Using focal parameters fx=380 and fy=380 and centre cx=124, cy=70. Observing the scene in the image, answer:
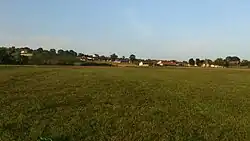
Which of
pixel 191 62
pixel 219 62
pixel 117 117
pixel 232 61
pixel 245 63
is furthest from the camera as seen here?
pixel 191 62

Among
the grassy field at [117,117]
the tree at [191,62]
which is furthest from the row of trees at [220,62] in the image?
the grassy field at [117,117]

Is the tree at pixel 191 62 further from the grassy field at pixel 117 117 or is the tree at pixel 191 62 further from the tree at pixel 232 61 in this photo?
the grassy field at pixel 117 117

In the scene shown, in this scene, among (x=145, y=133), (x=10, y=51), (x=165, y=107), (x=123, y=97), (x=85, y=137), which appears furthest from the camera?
(x=10, y=51)

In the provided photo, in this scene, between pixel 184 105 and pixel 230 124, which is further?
pixel 184 105

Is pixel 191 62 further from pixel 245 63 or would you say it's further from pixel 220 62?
pixel 245 63

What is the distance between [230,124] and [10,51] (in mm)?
94904

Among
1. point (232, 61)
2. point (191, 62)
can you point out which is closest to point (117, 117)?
point (191, 62)

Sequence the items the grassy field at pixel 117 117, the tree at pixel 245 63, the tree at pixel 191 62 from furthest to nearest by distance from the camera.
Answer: the tree at pixel 191 62 < the tree at pixel 245 63 < the grassy field at pixel 117 117

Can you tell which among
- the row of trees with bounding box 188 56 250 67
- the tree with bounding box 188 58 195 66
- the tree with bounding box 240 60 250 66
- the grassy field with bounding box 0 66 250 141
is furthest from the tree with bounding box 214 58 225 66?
the grassy field with bounding box 0 66 250 141

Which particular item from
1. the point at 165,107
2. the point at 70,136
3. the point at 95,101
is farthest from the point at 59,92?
the point at 70,136

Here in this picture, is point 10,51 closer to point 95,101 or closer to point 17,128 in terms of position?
point 95,101

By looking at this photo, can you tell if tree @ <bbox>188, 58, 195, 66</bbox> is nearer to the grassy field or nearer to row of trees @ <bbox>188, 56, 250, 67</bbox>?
row of trees @ <bbox>188, 56, 250, 67</bbox>

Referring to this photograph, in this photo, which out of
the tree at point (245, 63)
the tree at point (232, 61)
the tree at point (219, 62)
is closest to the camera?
the tree at point (245, 63)

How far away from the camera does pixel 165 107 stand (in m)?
22.7
